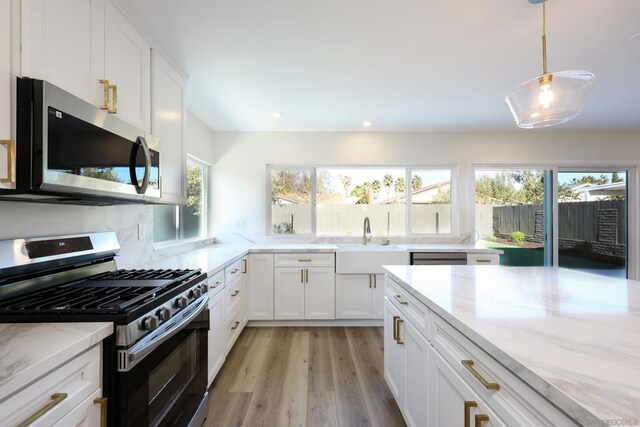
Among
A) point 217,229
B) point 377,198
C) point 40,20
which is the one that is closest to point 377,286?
point 377,198

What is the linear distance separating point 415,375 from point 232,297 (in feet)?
5.71

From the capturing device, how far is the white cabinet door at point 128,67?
1.50 metres

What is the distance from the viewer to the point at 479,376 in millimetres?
884

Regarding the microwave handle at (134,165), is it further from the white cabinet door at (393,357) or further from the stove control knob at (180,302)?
the white cabinet door at (393,357)

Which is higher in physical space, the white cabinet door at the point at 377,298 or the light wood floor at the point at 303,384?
the white cabinet door at the point at 377,298

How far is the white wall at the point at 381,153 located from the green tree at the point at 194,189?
227mm

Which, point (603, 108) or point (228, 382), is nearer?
point (228, 382)

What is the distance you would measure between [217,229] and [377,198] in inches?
86.9

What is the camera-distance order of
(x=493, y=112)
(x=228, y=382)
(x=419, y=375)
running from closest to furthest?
(x=419, y=375) < (x=228, y=382) < (x=493, y=112)

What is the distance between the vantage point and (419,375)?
1.41m

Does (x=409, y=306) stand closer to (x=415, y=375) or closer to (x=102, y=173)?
(x=415, y=375)

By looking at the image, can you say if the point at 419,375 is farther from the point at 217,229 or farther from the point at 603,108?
the point at 603,108

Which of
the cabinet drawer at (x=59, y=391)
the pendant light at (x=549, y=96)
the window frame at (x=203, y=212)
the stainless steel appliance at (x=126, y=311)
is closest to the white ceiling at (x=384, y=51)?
the pendant light at (x=549, y=96)

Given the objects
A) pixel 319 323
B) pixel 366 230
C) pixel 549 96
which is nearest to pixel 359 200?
pixel 366 230
